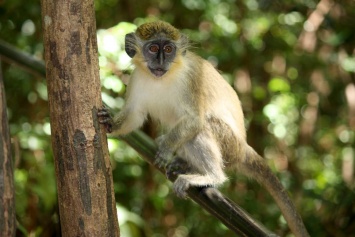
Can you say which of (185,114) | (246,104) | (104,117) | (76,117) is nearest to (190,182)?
(185,114)

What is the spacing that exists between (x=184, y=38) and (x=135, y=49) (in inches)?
16.9

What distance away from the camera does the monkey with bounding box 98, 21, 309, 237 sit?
5.18 meters

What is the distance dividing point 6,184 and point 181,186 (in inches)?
59.4

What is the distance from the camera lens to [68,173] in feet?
11.9

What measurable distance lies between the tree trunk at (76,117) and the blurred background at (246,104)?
7.00 feet

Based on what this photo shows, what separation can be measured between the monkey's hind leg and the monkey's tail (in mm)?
275

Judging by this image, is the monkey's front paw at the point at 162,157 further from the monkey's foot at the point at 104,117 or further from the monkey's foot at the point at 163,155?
the monkey's foot at the point at 104,117

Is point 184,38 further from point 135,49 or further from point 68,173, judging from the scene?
point 68,173

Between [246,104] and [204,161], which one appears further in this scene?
[246,104]

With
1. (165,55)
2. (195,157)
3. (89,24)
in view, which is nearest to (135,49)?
(165,55)

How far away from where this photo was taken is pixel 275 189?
528 centimetres

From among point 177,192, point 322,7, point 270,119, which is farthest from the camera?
point 322,7

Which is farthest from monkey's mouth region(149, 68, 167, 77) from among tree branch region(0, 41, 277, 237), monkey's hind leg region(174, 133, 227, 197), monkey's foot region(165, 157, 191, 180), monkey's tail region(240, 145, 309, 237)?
monkey's tail region(240, 145, 309, 237)

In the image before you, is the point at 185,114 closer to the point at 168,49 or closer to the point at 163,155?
the point at 163,155
